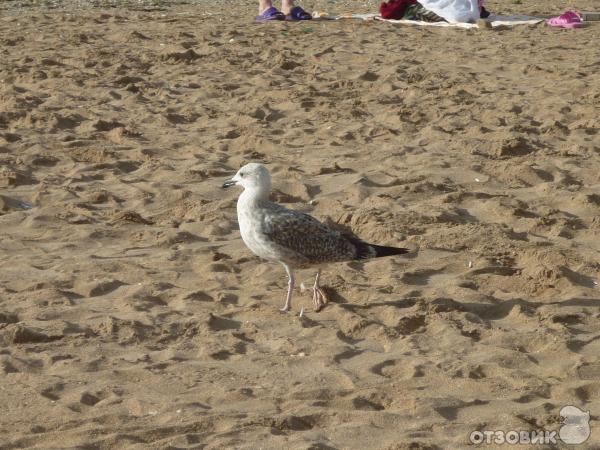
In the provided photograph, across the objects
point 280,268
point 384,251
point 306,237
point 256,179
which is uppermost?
point 256,179

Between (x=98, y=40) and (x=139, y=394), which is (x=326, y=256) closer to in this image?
(x=139, y=394)

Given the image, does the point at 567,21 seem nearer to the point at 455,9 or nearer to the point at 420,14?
the point at 455,9

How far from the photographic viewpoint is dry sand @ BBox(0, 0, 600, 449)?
14.4ft

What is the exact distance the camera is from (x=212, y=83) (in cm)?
1066

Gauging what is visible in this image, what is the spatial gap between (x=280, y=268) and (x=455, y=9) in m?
9.09

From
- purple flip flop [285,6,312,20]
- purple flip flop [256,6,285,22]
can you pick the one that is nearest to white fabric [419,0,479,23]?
purple flip flop [285,6,312,20]

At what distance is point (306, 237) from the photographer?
18.2ft

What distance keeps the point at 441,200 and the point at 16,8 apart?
992 centimetres

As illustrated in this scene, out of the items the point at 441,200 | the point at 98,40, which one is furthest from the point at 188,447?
the point at 98,40

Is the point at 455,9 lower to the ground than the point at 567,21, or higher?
higher

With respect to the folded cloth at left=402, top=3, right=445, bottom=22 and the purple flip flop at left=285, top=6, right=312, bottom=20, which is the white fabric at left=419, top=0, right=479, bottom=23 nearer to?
the folded cloth at left=402, top=3, right=445, bottom=22

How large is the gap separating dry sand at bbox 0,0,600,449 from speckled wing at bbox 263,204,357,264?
271mm

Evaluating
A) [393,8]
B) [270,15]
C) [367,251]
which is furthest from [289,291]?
[393,8]

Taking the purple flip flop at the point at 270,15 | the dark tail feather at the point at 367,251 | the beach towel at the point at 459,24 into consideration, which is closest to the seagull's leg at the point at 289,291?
the dark tail feather at the point at 367,251
